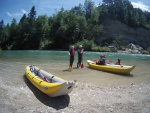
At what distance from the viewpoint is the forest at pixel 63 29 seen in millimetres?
67938

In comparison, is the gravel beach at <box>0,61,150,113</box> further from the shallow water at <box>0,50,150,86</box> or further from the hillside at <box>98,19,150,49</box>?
the hillside at <box>98,19,150,49</box>

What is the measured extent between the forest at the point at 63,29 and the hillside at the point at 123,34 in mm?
2268

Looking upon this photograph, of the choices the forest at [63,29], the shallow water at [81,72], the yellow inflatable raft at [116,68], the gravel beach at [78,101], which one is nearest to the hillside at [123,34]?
the forest at [63,29]

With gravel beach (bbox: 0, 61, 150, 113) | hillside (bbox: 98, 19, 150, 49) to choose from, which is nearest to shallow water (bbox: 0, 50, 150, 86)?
gravel beach (bbox: 0, 61, 150, 113)

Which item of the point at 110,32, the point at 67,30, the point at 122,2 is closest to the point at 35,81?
the point at 67,30

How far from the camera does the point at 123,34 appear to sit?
233 feet

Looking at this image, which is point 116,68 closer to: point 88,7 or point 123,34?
point 123,34

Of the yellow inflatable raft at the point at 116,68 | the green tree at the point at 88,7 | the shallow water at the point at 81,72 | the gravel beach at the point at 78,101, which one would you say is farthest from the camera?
the green tree at the point at 88,7

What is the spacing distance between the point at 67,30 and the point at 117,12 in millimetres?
27377

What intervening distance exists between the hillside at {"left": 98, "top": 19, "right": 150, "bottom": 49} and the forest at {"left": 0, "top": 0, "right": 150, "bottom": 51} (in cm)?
227

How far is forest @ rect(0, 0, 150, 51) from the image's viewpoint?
67.9 meters

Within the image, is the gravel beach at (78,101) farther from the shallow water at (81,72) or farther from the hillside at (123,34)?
the hillside at (123,34)

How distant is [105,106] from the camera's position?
634 centimetres

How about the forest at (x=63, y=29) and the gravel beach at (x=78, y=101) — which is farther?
the forest at (x=63, y=29)
